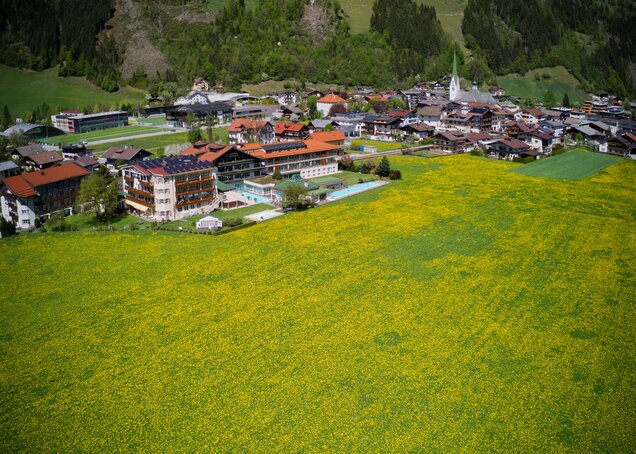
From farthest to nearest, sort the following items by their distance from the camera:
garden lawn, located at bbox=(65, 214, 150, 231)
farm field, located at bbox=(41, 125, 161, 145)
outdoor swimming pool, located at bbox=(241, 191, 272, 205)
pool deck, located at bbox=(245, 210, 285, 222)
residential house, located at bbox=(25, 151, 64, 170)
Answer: farm field, located at bbox=(41, 125, 161, 145)
residential house, located at bbox=(25, 151, 64, 170)
outdoor swimming pool, located at bbox=(241, 191, 272, 205)
pool deck, located at bbox=(245, 210, 285, 222)
garden lawn, located at bbox=(65, 214, 150, 231)

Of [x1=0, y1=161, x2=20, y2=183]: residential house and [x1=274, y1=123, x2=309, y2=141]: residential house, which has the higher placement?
[x1=274, y1=123, x2=309, y2=141]: residential house

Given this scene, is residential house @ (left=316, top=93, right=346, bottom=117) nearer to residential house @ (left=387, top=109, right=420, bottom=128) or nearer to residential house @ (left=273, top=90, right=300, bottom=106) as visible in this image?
residential house @ (left=273, top=90, right=300, bottom=106)

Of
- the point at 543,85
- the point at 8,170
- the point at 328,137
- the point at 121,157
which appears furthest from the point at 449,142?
Result: the point at 543,85

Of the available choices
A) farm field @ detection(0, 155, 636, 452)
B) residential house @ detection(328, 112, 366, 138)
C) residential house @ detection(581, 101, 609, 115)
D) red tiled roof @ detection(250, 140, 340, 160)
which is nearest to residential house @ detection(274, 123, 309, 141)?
residential house @ detection(328, 112, 366, 138)

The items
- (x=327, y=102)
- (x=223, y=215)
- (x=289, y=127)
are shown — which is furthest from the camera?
(x=327, y=102)

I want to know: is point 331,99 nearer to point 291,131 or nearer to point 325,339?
point 291,131

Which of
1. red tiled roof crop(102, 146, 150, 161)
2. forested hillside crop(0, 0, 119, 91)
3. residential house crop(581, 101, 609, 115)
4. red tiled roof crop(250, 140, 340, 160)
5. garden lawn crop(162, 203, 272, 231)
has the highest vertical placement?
forested hillside crop(0, 0, 119, 91)

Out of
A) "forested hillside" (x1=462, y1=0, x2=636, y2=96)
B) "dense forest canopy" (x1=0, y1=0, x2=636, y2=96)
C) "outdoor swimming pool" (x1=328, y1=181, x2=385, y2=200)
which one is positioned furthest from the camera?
"forested hillside" (x1=462, y1=0, x2=636, y2=96)
